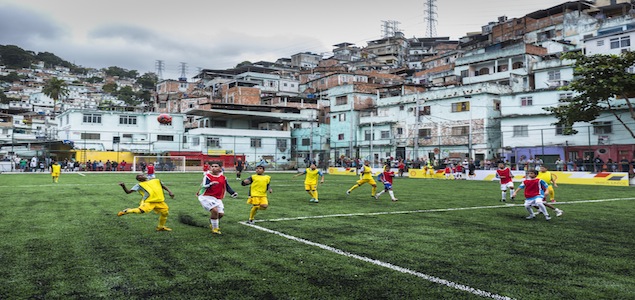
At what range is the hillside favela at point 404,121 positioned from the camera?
1722 inches

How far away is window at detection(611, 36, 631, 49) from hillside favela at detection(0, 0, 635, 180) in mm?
107

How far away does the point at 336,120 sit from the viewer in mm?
67812

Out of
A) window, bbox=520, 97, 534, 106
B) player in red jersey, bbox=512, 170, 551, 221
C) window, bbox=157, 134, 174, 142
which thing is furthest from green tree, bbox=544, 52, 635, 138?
window, bbox=157, 134, 174, 142

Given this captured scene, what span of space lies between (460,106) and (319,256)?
4901 cm

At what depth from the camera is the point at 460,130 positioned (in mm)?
53094

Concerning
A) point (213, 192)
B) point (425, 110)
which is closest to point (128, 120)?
point (425, 110)

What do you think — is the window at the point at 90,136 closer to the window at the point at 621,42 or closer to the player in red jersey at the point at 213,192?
the player in red jersey at the point at 213,192

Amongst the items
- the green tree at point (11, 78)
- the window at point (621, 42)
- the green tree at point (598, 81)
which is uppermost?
the green tree at point (11, 78)

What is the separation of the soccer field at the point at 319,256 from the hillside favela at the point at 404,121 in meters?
23.3

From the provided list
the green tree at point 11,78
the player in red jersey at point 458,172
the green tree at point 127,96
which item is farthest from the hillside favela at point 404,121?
the green tree at point 11,78

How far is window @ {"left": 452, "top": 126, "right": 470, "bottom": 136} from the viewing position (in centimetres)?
5238

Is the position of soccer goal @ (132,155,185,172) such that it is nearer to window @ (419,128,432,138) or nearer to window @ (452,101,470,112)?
window @ (419,128,432,138)

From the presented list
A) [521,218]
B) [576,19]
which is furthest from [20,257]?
[576,19]

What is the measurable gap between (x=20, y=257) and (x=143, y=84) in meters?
183
